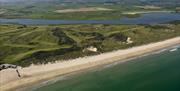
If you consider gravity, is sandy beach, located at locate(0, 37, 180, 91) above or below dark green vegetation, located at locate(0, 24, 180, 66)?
above

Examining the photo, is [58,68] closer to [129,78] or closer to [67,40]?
[129,78]

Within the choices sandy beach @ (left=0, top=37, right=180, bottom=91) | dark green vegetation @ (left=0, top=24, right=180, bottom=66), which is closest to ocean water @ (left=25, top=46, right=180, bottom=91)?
sandy beach @ (left=0, top=37, right=180, bottom=91)

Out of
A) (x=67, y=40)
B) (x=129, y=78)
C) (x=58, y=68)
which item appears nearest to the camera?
(x=129, y=78)

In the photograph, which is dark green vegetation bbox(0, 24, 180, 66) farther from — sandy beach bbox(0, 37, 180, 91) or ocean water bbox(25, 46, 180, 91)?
ocean water bbox(25, 46, 180, 91)

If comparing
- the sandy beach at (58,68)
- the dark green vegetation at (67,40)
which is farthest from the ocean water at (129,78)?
the dark green vegetation at (67,40)

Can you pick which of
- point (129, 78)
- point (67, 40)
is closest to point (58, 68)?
point (129, 78)

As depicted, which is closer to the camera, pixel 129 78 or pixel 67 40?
pixel 129 78
